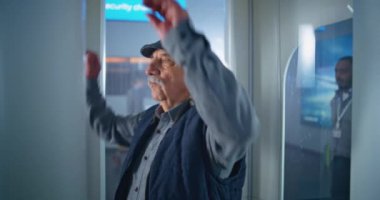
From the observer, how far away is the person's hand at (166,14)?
49 centimetres

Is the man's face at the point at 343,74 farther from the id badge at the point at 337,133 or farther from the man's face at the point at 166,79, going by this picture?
the man's face at the point at 166,79

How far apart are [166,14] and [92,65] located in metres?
0.64

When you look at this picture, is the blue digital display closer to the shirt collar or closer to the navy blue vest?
the shirt collar

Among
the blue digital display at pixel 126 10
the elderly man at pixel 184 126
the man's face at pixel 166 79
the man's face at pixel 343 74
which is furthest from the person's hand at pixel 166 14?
the man's face at pixel 343 74

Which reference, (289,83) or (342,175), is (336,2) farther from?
(342,175)

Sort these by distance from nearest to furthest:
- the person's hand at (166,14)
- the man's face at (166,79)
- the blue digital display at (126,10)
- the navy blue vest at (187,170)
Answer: the person's hand at (166,14)
the navy blue vest at (187,170)
the man's face at (166,79)
the blue digital display at (126,10)

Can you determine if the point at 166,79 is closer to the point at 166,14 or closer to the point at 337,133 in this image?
the point at 166,14

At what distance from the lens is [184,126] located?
2.34 ft

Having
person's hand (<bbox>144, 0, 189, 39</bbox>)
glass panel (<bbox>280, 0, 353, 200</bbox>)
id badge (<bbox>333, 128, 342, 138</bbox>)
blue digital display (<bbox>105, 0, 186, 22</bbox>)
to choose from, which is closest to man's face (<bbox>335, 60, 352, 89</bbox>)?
glass panel (<bbox>280, 0, 353, 200</bbox>)

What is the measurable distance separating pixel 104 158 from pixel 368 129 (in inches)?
41.1

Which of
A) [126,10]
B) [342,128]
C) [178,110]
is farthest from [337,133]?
[126,10]

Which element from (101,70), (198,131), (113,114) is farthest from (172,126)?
(101,70)

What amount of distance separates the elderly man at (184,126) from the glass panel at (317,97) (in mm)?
670

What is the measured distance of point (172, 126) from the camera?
75 centimetres
